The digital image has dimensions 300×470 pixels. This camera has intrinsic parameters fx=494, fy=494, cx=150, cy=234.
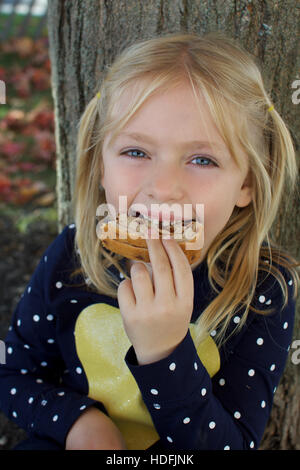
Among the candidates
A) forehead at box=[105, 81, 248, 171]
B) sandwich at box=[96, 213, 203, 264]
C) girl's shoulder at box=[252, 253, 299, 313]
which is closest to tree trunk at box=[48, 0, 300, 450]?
girl's shoulder at box=[252, 253, 299, 313]

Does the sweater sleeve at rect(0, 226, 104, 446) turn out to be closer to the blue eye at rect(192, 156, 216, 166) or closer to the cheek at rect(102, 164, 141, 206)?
the cheek at rect(102, 164, 141, 206)

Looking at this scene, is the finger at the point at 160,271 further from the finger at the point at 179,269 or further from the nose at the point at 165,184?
the nose at the point at 165,184

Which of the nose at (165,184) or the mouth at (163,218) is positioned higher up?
the nose at (165,184)

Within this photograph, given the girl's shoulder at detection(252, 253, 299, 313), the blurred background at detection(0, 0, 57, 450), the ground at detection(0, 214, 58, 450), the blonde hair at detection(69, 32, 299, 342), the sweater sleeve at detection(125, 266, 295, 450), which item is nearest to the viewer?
the sweater sleeve at detection(125, 266, 295, 450)

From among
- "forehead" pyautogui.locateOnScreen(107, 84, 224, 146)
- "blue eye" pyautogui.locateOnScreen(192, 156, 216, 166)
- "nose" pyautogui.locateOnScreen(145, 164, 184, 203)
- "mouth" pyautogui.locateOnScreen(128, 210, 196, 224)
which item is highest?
"forehead" pyautogui.locateOnScreen(107, 84, 224, 146)

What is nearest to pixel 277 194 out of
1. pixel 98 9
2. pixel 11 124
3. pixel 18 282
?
pixel 98 9

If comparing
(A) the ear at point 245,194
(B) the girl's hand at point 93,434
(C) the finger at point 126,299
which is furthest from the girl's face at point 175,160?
(B) the girl's hand at point 93,434

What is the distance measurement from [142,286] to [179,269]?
4.4 inches

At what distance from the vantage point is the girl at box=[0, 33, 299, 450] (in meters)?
1.36

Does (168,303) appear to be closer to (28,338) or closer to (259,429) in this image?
(259,429)

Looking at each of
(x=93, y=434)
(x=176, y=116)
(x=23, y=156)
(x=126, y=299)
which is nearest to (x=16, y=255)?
(x=23, y=156)

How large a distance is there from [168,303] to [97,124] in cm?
70

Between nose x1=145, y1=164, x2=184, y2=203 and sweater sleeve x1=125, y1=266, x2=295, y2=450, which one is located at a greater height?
nose x1=145, y1=164, x2=184, y2=203

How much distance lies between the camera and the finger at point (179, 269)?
1.35m
